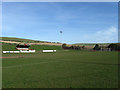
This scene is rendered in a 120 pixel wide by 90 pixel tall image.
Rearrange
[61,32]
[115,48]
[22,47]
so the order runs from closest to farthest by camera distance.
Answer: [22,47], [115,48], [61,32]

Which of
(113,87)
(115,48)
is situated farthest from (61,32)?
(113,87)

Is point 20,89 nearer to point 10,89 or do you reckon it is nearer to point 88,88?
point 10,89

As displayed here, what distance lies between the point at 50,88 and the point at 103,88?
2805 mm

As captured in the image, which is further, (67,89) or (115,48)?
(115,48)

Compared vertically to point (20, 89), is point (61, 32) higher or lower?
higher

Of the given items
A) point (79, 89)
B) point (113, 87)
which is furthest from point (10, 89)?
point (113, 87)

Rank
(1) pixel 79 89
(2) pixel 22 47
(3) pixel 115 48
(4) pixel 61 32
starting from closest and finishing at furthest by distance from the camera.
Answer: (1) pixel 79 89, (2) pixel 22 47, (3) pixel 115 48, (4) pixel 61 32

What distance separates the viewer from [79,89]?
7277mm

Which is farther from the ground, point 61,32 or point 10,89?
point 61,32

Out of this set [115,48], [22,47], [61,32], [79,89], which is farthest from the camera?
[61,32]

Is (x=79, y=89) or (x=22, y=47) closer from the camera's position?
(x=79, y=89)

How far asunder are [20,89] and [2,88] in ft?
3.38

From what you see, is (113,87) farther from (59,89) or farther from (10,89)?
(10,89)

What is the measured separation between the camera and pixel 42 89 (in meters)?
7.32
